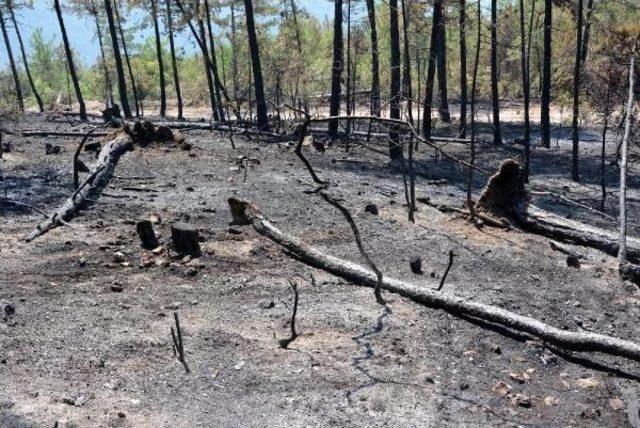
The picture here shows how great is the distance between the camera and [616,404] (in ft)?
18.8

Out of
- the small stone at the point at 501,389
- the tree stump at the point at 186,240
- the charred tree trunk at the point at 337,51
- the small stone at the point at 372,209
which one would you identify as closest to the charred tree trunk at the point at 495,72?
the charred tree trunk at the point at 337,51

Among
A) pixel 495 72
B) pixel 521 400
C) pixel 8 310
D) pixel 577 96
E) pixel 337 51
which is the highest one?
pixel 337 51

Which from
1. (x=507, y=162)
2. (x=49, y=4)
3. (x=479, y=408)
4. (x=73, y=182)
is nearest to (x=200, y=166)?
(x=73, y=182)

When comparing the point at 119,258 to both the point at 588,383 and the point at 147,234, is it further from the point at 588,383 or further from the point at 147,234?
the point at 588,383

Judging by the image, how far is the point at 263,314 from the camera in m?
7.28

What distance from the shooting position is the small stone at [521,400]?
5.64m

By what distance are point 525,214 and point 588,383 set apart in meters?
5.57

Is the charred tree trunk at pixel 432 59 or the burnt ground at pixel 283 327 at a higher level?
the charred tree trunk at pixel 432 59

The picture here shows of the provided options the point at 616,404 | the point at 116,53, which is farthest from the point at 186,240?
the point at 116,53

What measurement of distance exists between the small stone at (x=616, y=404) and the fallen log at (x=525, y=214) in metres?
4.89

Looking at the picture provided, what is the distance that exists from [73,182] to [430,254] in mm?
7693

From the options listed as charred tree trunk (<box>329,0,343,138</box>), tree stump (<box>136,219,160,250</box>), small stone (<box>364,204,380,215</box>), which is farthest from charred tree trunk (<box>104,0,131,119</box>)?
tree stump (<box>136,219,160,250</box>)

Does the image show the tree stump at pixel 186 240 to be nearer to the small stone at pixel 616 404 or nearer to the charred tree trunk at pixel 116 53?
the small stone at pixel 616 404

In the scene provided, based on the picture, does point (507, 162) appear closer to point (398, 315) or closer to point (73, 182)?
point (398, 315)
